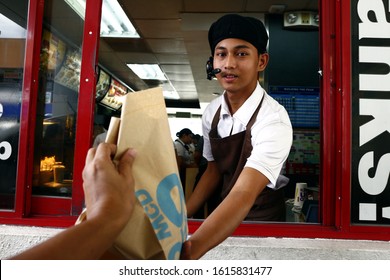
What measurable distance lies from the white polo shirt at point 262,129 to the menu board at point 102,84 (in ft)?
16.8

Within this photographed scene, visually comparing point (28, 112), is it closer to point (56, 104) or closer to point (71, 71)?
point (56, 104)

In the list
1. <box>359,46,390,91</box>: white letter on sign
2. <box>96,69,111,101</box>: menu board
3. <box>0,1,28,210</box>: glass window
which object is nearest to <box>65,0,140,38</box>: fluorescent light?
<box>96,69,111,101</box>: menu board

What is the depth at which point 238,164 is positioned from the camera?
1.90 metres

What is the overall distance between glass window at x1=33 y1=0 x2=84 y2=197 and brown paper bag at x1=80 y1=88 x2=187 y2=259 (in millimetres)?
1590

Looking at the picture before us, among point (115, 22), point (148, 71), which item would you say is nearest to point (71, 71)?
point (115, 22)

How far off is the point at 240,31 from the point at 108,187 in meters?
1.37

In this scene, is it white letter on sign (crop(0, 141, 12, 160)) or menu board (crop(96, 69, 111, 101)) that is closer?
white letter on sign (crop(0, 141, 12, 160))

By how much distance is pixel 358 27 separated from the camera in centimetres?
207

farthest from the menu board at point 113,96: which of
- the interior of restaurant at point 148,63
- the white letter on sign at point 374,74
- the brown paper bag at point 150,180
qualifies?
the brown paper bag at point 150,180

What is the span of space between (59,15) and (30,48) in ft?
1.03

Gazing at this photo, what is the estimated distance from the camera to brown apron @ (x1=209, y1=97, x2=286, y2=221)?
1858 mm

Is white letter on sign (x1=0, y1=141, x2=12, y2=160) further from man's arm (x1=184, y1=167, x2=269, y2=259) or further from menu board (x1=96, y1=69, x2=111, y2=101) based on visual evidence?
menu board (x1=96, y1=69, x2=111, y2=101)

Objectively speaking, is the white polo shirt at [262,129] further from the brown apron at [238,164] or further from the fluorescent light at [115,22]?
the fluorescent light at [115,22]

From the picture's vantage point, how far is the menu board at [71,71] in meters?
2.28
